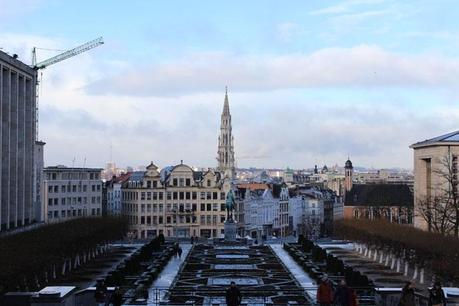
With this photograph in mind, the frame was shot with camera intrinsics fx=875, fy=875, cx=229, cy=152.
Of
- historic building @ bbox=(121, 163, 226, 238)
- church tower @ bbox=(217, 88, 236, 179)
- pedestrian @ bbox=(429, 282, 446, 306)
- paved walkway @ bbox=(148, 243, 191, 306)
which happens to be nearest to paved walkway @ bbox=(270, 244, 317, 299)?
paved walkway @ bbox=(148, 243, 191, 306)

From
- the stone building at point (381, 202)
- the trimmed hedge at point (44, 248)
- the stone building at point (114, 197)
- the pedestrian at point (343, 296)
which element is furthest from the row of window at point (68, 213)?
the pedestrian at point (343, 296)

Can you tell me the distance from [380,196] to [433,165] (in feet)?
174

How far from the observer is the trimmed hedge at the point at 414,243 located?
47.8 m

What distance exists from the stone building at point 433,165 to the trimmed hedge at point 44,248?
144ft

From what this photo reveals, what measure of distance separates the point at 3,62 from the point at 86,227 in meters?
27.9

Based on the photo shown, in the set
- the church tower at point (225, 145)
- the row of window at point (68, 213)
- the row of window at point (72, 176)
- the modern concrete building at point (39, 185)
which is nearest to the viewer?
the modern concrete building at point (39, 185)

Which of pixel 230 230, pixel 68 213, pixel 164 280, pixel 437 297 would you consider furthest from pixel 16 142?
pixel 437 297

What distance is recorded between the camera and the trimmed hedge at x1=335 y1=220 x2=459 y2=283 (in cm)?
4781

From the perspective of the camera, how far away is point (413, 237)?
65.1 meters

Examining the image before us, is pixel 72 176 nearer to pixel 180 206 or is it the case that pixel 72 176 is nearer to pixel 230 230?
pixel 180 206

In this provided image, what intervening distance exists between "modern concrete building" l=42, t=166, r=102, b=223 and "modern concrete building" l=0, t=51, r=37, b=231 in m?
25.1

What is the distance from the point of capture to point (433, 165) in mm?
118500

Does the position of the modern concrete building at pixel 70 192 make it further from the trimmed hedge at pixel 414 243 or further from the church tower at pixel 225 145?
the trimmed hedge at pixel 414 243

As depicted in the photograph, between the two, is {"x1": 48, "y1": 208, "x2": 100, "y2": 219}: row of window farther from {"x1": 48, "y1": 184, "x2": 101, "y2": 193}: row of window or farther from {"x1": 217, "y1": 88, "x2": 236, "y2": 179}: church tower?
{"x1": 217, "y1": 88, "x2": 236, "y2": 179}: church tower
